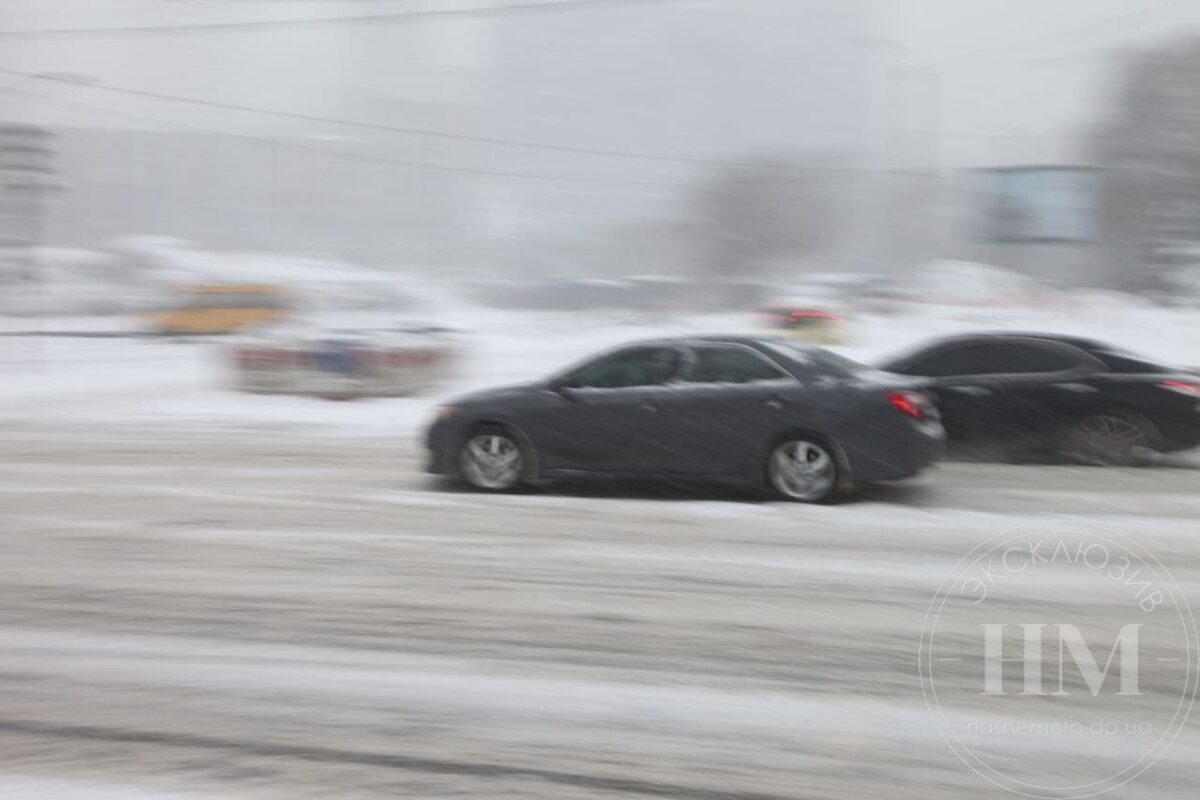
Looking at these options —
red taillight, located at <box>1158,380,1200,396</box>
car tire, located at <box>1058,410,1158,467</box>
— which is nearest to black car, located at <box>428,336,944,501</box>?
car tire, located at <box>1058,410,1158,467</box>

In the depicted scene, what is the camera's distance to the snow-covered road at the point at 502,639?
3600 millimetres

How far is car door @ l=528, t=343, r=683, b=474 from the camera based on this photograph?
25.7 ft

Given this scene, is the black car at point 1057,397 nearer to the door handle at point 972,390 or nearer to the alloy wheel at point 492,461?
the door handle at point 972,390

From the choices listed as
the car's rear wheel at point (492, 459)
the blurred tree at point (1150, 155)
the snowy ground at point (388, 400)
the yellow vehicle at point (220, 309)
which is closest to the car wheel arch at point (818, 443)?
the car's rear wheel at point (492, 459)

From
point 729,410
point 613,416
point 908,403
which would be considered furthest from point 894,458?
point 613,416

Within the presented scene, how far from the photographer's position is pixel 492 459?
27.0ft

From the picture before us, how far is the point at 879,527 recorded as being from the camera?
22.9ft

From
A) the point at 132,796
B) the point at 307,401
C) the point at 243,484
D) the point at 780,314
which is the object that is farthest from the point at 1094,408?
the point at 780,314

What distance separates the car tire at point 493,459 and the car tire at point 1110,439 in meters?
4.86

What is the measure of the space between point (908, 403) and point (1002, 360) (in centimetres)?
264

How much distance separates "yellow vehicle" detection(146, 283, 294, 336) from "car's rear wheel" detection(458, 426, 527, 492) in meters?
18.3

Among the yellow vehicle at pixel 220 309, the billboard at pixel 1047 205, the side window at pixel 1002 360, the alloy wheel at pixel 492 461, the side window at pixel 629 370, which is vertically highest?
the billboard at pixel 1047 205

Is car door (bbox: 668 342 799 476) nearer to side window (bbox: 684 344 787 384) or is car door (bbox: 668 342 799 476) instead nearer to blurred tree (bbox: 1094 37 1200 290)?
side window (bbox: 684 344 787 384)

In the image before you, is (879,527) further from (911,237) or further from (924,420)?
(911,237)
